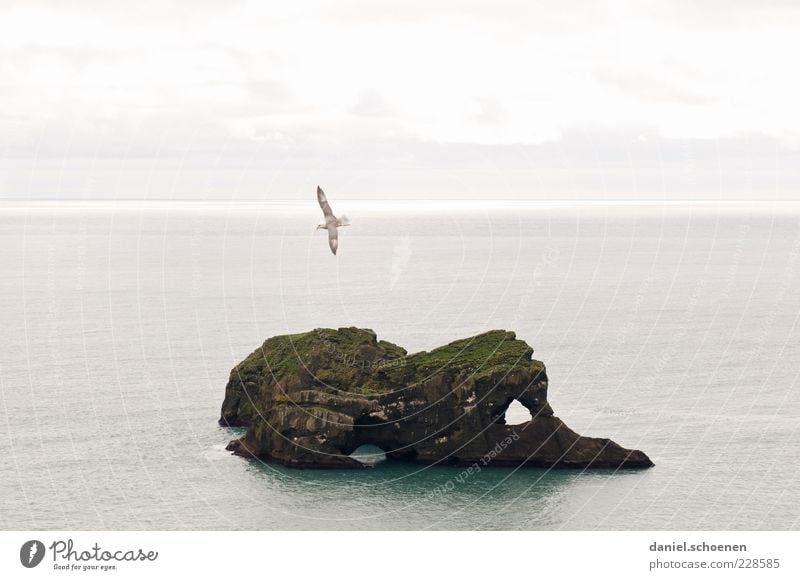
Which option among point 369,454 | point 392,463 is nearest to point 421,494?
point 392,463

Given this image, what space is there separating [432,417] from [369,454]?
29.2 ft

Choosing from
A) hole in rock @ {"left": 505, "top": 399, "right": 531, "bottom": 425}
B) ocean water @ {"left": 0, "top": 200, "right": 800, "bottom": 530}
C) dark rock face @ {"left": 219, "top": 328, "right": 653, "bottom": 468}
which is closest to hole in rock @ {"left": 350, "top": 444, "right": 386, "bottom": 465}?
dark rock face @ {"left": 219, "top": 328, "right": 653, "bottom": 468}

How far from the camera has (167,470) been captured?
95.6 m

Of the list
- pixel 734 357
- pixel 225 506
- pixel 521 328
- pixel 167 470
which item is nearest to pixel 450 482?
pixel 225 506

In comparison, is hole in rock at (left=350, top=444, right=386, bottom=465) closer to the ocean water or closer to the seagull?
the ocean water

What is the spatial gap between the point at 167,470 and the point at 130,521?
1350 centimetres

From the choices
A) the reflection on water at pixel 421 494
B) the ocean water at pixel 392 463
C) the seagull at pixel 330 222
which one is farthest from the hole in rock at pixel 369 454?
the seagull at pixel 330 222

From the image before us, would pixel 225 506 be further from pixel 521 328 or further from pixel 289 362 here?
pixel 521 328

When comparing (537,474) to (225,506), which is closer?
(225,506)
